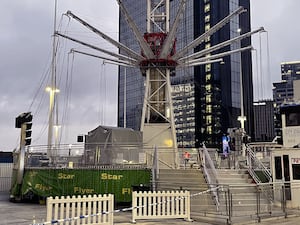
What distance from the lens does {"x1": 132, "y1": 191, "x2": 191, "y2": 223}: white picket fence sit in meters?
13.3

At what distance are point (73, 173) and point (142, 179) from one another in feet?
12.9

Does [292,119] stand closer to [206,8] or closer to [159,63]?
[159,63]

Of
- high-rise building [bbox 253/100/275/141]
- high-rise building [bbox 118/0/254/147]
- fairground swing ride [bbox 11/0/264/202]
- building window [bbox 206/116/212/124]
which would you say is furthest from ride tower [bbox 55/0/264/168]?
high-rise building [bbox 253/100/275/141]

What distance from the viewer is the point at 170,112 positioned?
32531 mm

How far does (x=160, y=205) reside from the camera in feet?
45.2

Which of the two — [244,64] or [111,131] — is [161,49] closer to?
[111,131]

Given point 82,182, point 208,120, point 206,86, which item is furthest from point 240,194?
point 206,86

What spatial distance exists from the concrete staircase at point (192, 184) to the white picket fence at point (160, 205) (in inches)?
55.3

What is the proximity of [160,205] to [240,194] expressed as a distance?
4.35 meters

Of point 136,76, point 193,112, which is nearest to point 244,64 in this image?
point 193,112

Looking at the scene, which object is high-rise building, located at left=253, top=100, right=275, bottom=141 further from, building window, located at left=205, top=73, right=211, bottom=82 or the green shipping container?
the green shipping container

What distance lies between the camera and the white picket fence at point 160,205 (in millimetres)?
13344

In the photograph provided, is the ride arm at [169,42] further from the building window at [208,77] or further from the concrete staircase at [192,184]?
the building window at [208,77]

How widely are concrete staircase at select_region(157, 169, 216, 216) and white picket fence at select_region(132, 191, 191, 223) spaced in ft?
4.61
